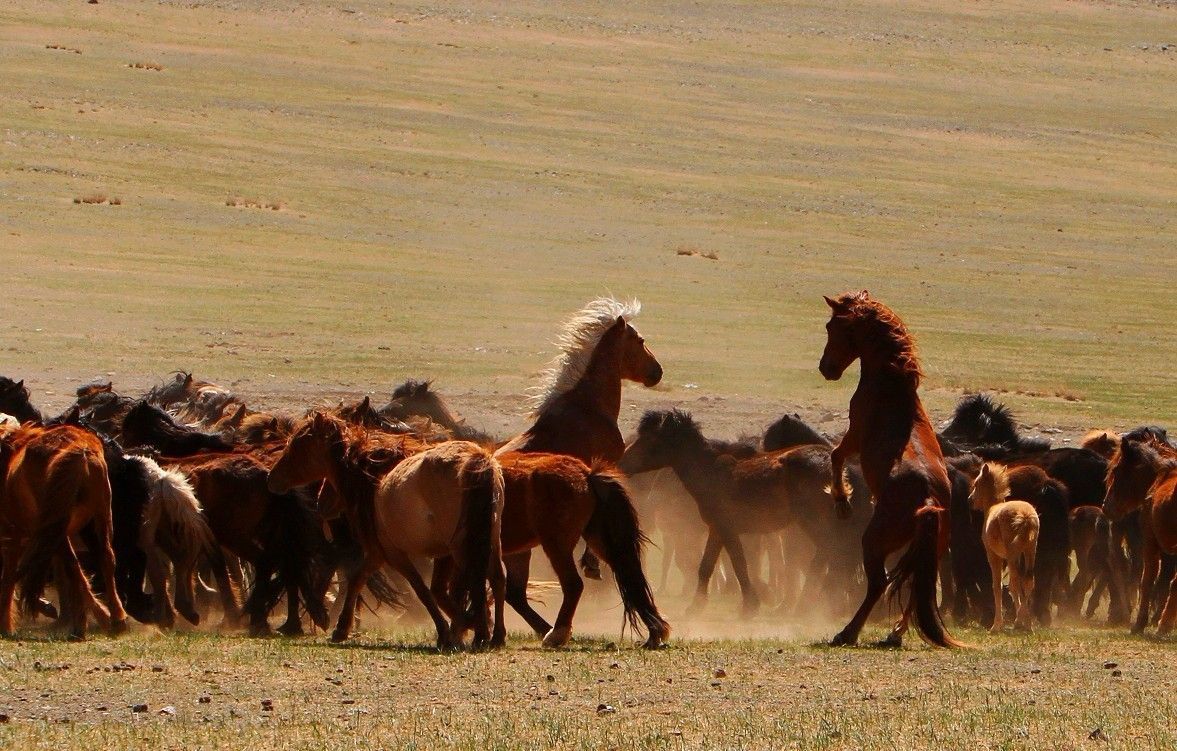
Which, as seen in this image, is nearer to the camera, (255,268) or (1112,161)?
(255,268)

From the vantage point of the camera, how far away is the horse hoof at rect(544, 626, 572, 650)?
Answer: 33.6ft

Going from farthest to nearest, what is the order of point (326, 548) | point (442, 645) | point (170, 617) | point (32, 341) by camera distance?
point (32, 341), point (326, 548), point (170, 617), point (442, 645)

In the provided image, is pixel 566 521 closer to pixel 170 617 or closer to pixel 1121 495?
pixel 170 617

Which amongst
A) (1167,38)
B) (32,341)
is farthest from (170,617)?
(1167,38)

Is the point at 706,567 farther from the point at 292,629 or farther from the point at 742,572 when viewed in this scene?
the point at 292,629

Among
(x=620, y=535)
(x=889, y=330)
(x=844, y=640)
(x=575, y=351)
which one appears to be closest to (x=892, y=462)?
(x=889, y=330)

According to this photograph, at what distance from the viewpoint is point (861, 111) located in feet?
199

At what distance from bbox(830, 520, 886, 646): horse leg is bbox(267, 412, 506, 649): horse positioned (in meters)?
2.00

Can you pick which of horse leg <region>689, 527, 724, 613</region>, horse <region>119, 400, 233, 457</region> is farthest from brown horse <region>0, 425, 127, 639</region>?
horse leg <region>689, 527, 724, 613</region>

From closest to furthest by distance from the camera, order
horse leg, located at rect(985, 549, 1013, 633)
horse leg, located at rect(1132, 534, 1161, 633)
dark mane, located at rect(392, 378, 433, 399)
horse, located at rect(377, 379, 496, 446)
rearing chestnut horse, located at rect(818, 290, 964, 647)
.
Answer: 1. rearing chestnut horse, located at rect(818, 290, 964, 647)
2. horse leg, located at rect(1132, 534, 1161, 633)
3. horse leg, located at rect(985, 549, 1013, 633)
4. horse, located at rect(377, 379, 496, 446)
5. dark mane, located at rect(392, 378, 433, 399)

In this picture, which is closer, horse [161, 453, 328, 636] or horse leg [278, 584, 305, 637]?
horse leg [278, 584, 305, 637]

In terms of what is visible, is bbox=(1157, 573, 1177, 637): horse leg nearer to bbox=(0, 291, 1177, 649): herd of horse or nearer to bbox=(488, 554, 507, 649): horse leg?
bbox=(0, 291, 1177, 649): herd of horse

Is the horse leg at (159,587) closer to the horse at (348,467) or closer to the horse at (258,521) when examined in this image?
the horse at (258,521)

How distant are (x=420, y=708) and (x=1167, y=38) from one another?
7705 centimetres
